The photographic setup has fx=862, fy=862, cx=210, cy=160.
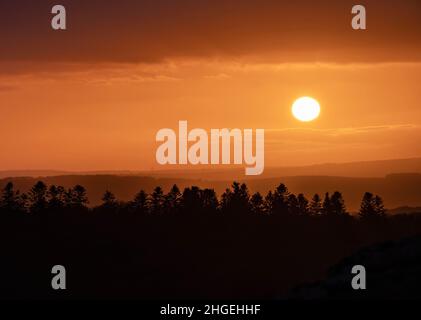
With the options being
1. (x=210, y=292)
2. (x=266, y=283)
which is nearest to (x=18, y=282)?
(x=210, y=292)

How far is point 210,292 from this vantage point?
190 meters
